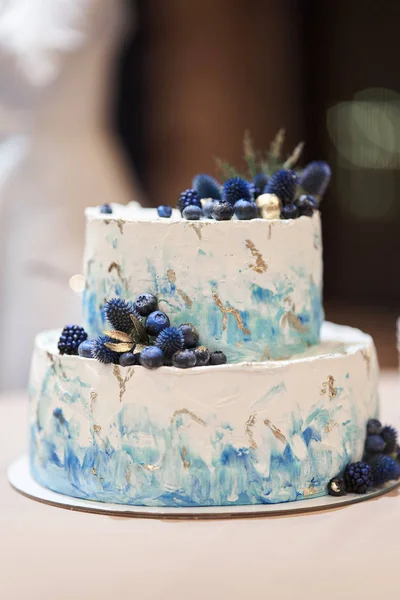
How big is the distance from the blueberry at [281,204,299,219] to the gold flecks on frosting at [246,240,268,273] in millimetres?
146

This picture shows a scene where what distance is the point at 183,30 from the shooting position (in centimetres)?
→ 480

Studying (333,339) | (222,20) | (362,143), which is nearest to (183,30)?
(222,20)

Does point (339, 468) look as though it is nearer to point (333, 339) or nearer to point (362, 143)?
point (333, 339)

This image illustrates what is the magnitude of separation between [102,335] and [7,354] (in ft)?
5.62

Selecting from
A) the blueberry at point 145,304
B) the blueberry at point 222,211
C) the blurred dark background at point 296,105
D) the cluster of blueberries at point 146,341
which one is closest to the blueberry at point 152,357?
the cluster of blueberries at point 146,341

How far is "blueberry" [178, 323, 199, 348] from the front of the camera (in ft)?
8.15

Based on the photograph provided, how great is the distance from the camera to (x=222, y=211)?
253 centimetres

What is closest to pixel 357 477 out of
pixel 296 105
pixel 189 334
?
pixel 189 334

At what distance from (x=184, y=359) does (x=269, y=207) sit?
440 mm

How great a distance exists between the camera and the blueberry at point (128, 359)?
2.46 meters

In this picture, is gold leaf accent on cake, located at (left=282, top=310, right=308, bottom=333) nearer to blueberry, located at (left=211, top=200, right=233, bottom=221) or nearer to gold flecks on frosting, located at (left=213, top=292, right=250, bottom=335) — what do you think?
gold flecks on frosting, located at (left=213, top=292, right=250, bottom=335)

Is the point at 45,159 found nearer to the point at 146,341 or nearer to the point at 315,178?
the point at 315,178

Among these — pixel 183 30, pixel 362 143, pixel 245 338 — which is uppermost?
pixel 183 30

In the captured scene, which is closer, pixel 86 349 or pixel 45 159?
pixel 86 349
